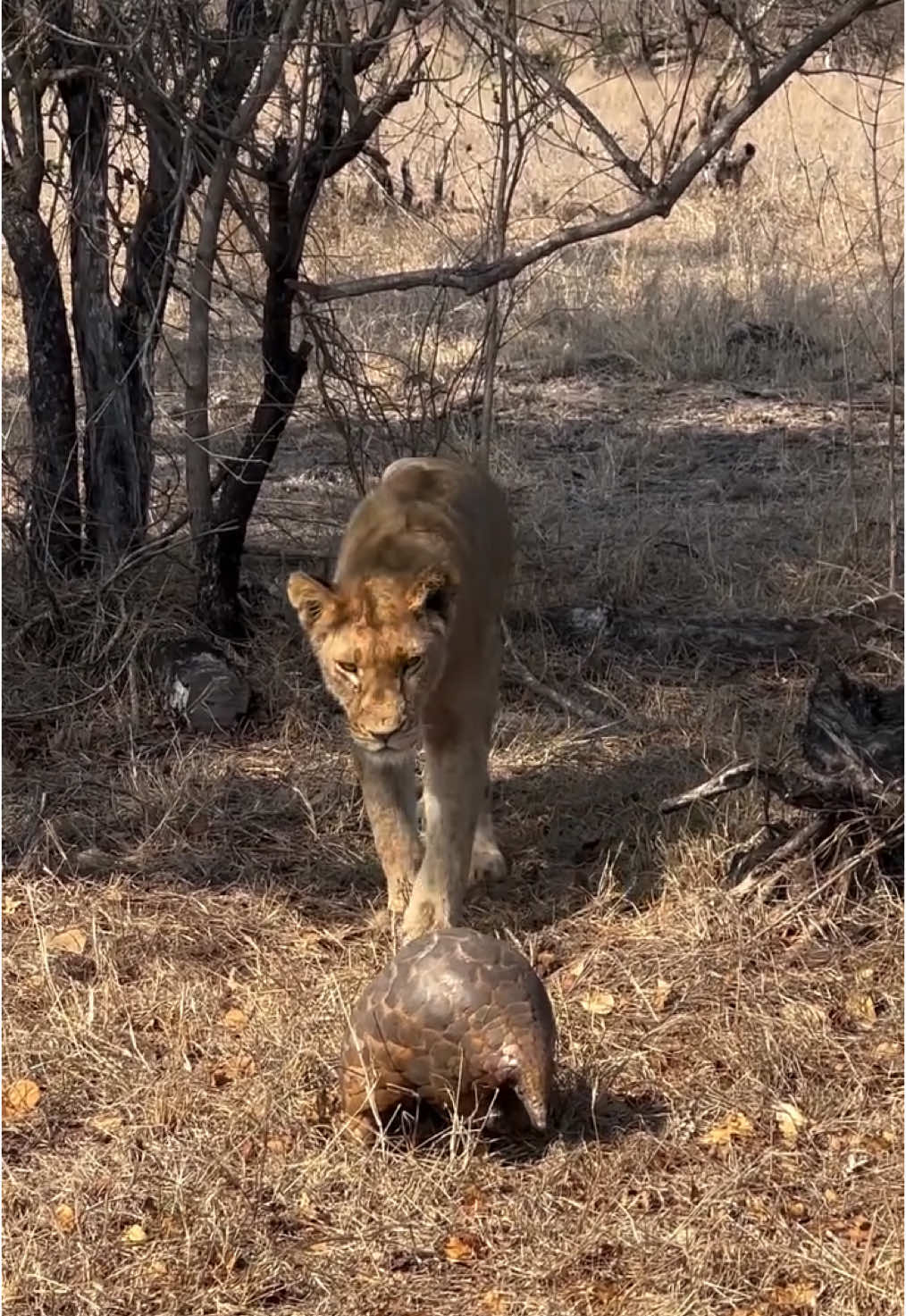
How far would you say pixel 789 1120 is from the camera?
413 cm

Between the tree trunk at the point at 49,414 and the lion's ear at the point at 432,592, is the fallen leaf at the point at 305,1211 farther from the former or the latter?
the tree trunk at the point at 49,414

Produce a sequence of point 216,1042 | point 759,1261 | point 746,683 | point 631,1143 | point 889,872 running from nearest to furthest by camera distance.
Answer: point 759,1261, point 631,1143, point 216,1042, point 889,872, point 746,683

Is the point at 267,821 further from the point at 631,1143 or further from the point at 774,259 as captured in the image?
the point at 774,259

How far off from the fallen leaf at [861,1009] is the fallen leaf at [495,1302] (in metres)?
1.37

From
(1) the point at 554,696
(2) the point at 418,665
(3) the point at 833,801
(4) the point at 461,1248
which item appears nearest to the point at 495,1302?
(4) the point at 461,1248

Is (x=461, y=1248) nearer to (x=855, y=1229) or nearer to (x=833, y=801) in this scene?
(x=855, y=1229)

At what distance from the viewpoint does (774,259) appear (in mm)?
12570

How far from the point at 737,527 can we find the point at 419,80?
2841 millimetres

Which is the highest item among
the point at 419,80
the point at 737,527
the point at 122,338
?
the point at 419,80

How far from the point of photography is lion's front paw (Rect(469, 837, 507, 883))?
5.45m

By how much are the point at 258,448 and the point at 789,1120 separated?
3.51 metres

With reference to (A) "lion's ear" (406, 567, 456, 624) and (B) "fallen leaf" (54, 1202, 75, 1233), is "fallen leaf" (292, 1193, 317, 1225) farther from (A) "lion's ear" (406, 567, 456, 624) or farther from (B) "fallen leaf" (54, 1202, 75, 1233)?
(A) "lion's ear" (406, 567, 456, 624)

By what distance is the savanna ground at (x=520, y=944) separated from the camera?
12.0 ft

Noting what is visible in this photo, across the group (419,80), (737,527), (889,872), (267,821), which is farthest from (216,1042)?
(737,527)
